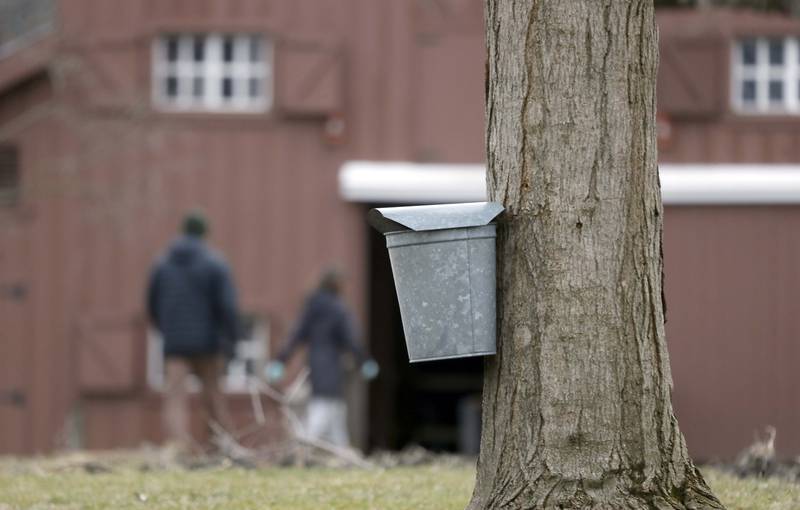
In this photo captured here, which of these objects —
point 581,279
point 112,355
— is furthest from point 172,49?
point 581,279

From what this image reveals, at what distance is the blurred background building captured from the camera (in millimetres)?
16219

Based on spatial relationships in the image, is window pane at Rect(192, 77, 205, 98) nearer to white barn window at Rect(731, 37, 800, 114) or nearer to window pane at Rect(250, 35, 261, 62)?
window pane at Rect(250, 35, 261, 62)

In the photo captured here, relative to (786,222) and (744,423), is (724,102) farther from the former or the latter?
(744,423)

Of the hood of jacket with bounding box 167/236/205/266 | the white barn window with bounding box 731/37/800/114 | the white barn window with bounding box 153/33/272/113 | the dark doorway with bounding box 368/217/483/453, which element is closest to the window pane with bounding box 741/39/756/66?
the white barn window with bounding box 731/37/800/114

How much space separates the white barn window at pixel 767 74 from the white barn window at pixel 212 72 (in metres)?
4.82

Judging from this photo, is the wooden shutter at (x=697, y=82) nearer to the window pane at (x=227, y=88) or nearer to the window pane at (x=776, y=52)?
the window pane at (x=776, y=52)

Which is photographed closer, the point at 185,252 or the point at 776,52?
the point at 185,252

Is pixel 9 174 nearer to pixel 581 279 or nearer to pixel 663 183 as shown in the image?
pixel 663 183

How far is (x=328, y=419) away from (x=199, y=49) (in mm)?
4777

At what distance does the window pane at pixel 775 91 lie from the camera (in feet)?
53.6

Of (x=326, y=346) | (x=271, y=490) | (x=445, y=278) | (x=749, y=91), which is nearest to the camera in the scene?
(x=445, y=278)

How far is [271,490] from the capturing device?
7383mm

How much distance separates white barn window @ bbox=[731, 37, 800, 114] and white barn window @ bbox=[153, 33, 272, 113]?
482 cm

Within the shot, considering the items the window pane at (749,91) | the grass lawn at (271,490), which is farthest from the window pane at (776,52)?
the grass lawn at (271,490)
